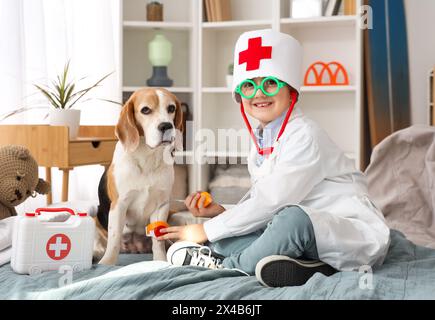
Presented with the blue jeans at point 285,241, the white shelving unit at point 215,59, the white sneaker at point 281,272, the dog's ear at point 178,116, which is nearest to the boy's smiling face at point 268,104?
the dog's ear at point 178,116

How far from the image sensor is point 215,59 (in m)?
3.28

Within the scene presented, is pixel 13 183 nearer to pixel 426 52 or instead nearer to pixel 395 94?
pixel 395 94

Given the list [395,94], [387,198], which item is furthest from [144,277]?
[395,94]

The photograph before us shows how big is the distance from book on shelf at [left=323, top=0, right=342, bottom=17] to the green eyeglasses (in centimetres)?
144

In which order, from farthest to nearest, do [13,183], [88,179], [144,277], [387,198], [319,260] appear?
[88,179]
[387,198]
[13,183]
[319,260]
[144,277]

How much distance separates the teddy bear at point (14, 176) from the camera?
5.37 ft

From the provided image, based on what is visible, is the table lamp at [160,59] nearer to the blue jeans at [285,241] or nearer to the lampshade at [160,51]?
the lampshade at [160,51]

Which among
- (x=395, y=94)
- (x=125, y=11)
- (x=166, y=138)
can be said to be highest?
(x=125, y=11)

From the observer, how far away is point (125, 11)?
10.6 feet

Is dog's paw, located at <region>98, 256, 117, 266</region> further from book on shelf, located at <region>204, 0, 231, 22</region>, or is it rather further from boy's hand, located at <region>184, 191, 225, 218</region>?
book on shelf, located at <region>204, 0, 231, 22</region>

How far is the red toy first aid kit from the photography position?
4.53ft

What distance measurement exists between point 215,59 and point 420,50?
112 cm
